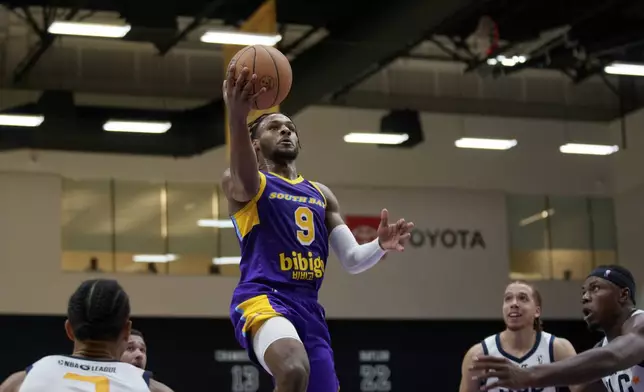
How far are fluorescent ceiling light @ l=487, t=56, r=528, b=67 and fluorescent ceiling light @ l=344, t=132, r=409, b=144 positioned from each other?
3.56 metres

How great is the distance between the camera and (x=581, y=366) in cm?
577

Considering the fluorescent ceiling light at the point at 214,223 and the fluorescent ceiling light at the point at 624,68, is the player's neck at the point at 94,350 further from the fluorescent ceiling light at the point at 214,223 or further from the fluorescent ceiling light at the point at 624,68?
the fluorescent ceiling light at the point at 214,223

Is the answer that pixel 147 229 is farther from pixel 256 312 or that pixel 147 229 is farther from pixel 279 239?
pixel 256 312

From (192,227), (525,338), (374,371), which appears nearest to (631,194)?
(374,371)

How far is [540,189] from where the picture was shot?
2630 centimetres

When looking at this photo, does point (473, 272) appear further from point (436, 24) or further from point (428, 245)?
point (436, 24)

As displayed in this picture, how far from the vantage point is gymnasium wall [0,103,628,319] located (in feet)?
73.7

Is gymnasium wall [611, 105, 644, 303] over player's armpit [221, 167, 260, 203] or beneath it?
over

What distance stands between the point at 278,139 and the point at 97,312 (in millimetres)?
2750

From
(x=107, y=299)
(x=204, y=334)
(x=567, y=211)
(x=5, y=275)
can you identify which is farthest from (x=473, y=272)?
(x=107, y=299)

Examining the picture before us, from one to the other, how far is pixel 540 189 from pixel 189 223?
8.27 meters

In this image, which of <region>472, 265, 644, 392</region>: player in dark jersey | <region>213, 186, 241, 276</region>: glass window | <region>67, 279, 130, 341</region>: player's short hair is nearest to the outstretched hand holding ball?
<region>472, 265, 644, 392</region>: player in dark jersey

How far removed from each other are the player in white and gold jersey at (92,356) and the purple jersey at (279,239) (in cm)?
222

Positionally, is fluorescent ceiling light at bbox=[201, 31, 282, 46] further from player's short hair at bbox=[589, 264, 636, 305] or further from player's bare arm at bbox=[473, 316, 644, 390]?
player's bare arm at bbox=[473, 316, 644, 390]
